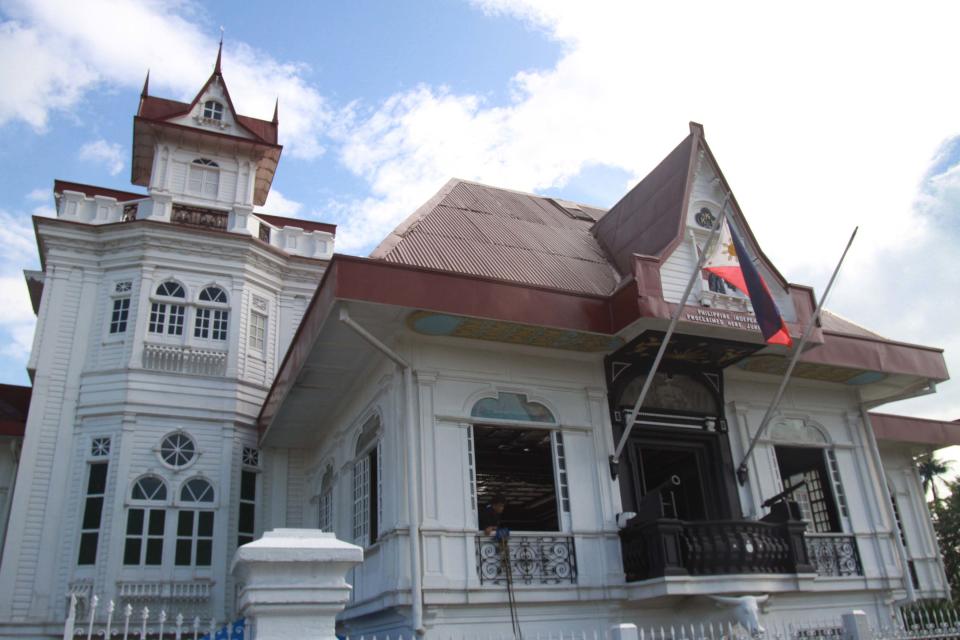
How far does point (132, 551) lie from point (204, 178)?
388 inches

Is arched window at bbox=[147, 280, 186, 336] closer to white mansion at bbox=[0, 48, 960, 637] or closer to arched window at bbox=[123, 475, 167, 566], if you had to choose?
white mansion at bbox=[0, 48, 960, 637]

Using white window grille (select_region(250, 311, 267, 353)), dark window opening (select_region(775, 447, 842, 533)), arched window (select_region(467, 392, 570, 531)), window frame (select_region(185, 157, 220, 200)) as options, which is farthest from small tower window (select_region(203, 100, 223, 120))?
dark window opening (select_region(775, 447, 842, 533))

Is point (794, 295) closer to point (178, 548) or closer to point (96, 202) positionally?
point (178, 548)

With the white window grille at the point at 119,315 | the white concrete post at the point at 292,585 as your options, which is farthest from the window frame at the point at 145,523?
the white concrete post at the point at 292,585

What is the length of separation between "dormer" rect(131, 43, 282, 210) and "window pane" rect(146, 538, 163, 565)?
8638 millimetres

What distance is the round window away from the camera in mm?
17562

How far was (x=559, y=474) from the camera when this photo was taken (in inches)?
469

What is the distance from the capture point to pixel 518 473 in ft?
59.4

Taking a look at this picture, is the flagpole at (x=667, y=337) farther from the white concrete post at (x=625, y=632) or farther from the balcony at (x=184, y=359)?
the balcony at (x=184, y=359)

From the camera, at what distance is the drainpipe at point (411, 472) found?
396 inches

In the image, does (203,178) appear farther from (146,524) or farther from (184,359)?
(146,524)

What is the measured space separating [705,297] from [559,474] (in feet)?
11.8

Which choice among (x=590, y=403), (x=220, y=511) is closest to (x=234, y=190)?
(x=220, y=511)

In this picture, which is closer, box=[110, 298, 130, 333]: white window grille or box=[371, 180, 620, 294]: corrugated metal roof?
box=[371, 180, 620, 294]: corrugated metal roof
